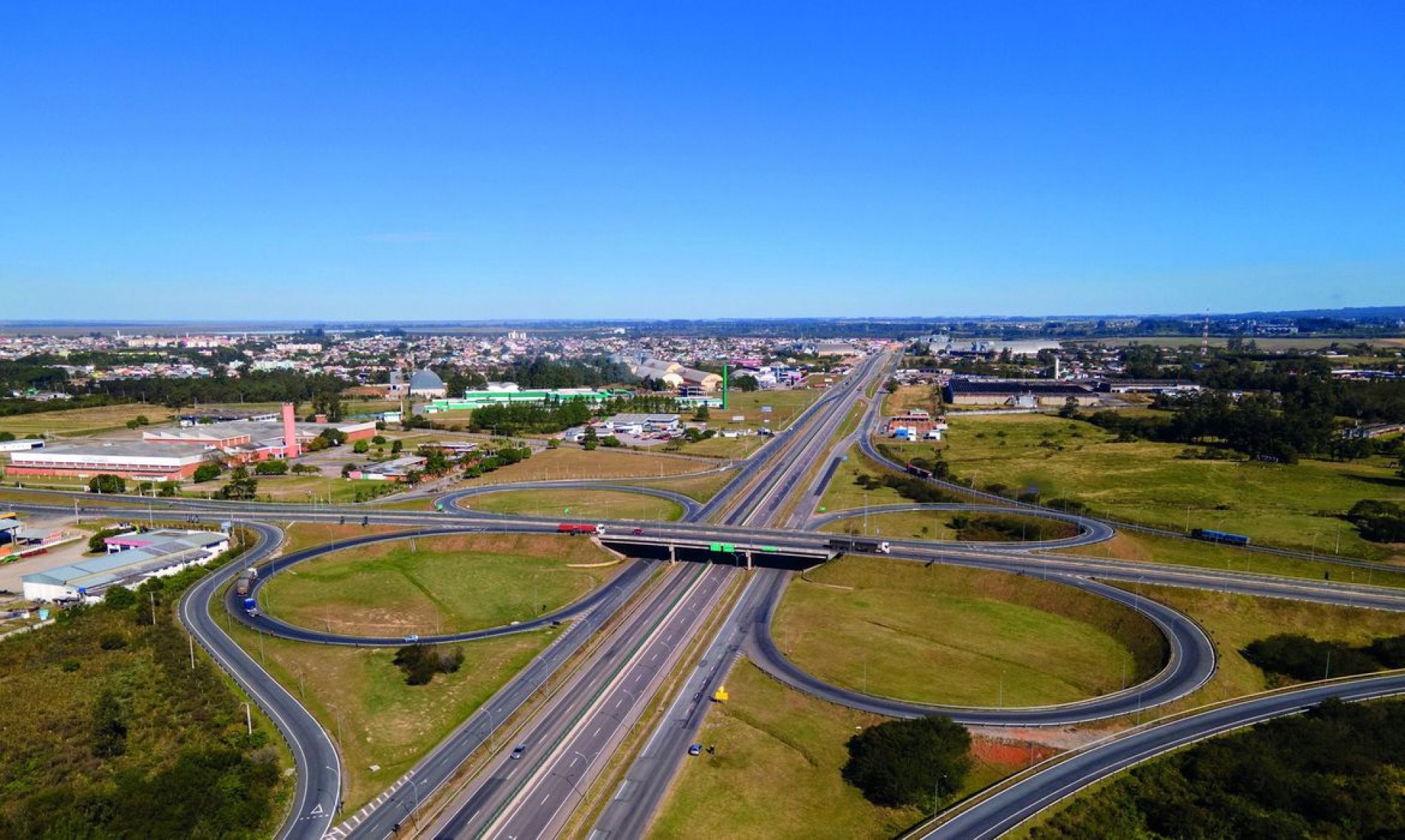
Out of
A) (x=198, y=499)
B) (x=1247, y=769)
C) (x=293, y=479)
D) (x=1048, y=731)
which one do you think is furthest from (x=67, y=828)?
(x=293, y=479)

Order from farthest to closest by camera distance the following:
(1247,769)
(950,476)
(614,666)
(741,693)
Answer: (950,476) → (614,666) → (741,693) → (1247,769)

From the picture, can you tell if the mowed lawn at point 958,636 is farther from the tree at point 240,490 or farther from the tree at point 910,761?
the tree at point 240,490

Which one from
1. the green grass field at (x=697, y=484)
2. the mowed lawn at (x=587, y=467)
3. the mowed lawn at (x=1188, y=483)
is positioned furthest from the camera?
the mowed lawn at (x=587, y=467)

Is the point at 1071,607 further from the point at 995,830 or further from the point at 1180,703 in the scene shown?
the point at 995,830

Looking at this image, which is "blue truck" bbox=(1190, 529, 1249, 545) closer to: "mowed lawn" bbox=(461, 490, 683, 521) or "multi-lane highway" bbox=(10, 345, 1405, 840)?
"multi-lane highway" bbox=(10, 345, 1405, 840)

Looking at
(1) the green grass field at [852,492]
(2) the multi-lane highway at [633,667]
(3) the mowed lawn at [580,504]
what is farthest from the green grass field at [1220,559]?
(3) the mowed lawn at [580,504]

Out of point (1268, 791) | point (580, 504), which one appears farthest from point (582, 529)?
point (1268, 791)

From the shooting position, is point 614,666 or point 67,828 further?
point 614,666
